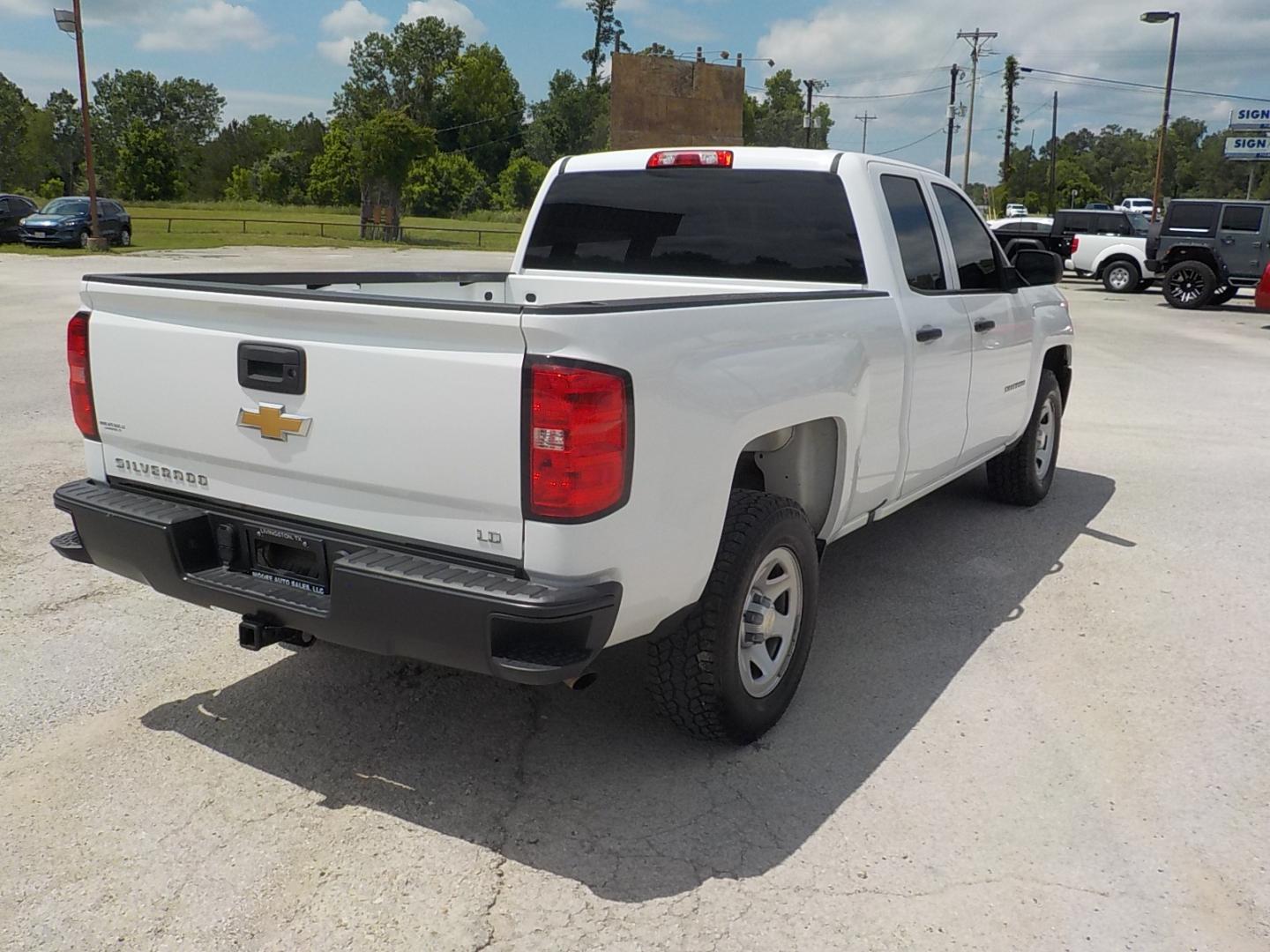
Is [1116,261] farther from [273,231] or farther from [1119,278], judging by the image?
[273,231]

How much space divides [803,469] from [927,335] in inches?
36.1

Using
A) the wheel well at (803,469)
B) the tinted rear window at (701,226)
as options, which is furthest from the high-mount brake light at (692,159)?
the wheel well at (803,469)

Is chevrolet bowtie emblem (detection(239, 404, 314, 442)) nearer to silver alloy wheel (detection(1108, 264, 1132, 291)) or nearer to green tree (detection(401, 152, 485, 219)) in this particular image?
silver alloy wheel (detection(1108, 264, 1132, 291))

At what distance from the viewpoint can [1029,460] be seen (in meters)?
6.49

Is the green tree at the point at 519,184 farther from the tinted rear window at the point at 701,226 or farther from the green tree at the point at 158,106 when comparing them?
the tinted rear window at the point at 701,226

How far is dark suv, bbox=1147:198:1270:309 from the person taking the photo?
20750 mm

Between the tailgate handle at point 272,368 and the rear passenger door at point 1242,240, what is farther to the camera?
the rear passenger door at point 1242,240

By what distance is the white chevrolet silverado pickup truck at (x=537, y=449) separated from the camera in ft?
8.96

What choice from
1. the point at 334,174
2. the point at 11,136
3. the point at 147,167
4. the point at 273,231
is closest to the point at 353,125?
the point at 334,174

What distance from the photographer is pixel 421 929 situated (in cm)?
268

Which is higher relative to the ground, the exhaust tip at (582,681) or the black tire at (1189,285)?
the black tire at (1189,285)

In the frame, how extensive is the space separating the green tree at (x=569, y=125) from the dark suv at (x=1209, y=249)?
8021 centimetres

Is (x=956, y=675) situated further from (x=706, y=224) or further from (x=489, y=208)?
(x=489, y=208)

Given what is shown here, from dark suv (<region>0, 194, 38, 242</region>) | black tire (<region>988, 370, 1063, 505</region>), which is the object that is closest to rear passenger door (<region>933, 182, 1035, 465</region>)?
black tire (<region>988, 370, 1063, 505</region>)
